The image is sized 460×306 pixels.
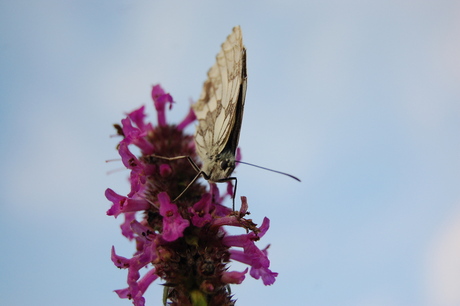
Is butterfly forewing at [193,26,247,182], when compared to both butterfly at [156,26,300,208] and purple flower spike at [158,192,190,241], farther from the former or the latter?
purple flower spike at [158,192,190,241]

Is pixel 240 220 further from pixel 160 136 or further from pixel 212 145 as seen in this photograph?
pixel 160 136

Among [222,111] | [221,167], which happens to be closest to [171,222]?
[221,167]

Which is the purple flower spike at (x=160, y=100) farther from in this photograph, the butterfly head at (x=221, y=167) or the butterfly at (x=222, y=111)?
the butterfly head at (x=221, y=167)

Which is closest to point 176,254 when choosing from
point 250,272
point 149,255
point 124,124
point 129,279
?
point 149,255

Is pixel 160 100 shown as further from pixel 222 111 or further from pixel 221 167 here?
pixel 221 167

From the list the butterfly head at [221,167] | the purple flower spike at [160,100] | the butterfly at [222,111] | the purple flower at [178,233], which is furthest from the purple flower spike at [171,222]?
the purple flower spike at [160,100]
